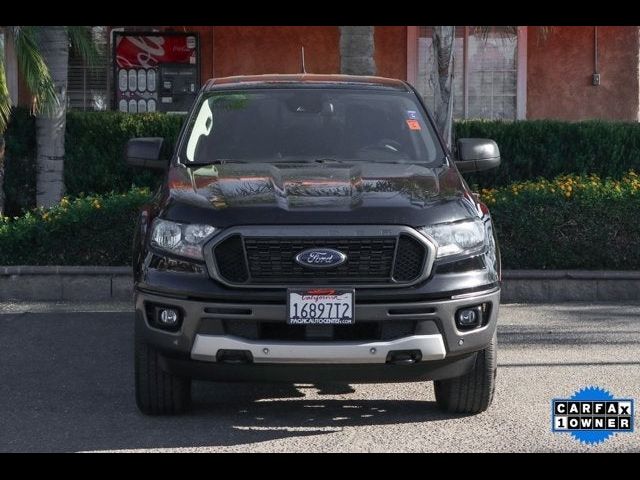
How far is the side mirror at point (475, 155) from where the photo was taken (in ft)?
26.4

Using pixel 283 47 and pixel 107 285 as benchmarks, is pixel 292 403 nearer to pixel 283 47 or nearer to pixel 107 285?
pixel 107 285

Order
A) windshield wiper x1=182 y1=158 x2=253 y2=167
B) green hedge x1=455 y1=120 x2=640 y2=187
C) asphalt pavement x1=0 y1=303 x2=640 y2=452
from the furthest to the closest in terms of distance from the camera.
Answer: green hedge x1=455 y1=120 x2=640 y2=187, windshield wiper x1=182 y1=158 x2=253 y2=167, asphalt pavement x1=0 y1=303 x2=640 y2=452

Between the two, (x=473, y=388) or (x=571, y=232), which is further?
(x=571, y=232)

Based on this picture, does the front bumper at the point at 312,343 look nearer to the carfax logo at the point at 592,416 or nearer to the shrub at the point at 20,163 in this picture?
the carfax logo at the point at 592,416

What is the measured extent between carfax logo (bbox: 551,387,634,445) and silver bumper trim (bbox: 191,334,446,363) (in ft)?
3.21

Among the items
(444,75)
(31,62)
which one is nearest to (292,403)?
(31,62)

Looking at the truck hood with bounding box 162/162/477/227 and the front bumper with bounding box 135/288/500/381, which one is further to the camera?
the truck hood with bounding box 162/162/477/227

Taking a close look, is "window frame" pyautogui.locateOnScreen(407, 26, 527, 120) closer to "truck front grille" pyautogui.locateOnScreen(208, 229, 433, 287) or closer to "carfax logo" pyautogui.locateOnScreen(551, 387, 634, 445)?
"carfax logo" pyautogui.locateOnScreen(551, 387, 634, 445)

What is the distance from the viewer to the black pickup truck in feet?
20.7

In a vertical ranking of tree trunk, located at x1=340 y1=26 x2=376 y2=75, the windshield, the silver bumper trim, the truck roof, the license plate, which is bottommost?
the silver bumper trim

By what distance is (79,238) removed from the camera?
38.4 ft

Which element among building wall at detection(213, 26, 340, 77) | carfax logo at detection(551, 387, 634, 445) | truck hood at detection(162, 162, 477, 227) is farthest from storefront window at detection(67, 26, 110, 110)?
carfax logo at detection(551, 387, 634, 445)

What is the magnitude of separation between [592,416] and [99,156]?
897 centimetres

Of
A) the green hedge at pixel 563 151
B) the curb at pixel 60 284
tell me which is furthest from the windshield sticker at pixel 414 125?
the green hedge at pixel 563 151
